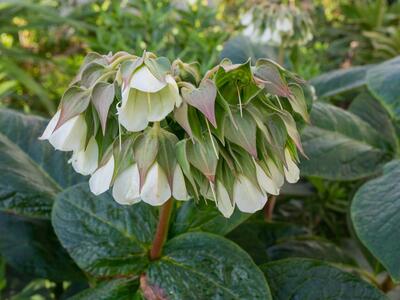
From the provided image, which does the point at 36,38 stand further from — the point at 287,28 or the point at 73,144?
the point at 73,144

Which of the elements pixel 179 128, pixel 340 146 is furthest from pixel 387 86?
pixel 179 128

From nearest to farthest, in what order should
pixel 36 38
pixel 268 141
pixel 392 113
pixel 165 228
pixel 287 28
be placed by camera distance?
pixel 268 141 < pixel 165 228 < pixel 392 113 < pixel 287 28 < pixel 36 38

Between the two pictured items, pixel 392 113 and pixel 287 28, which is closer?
pixel 392 113

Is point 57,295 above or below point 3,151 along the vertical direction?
below

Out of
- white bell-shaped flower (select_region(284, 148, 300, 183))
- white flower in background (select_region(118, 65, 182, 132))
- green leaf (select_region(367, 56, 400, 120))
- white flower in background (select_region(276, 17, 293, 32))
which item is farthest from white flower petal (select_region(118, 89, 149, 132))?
white flower in background (select_region(276, 17, 293, 32))

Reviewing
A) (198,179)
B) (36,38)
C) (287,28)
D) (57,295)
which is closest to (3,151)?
(57,295)

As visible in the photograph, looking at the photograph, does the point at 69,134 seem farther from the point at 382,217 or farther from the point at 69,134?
the point at 382,217
